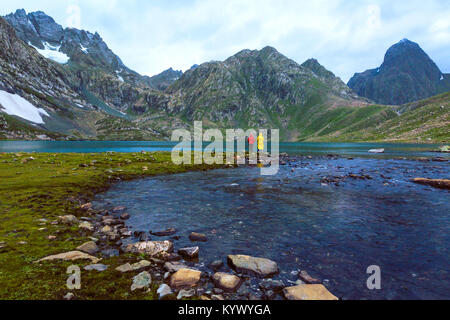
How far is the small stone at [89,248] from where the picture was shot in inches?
397

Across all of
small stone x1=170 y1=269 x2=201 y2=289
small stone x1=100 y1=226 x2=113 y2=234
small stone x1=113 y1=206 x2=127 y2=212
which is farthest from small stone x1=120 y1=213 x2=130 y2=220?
small stone x1=170 y1=269 x2=201 y2=289

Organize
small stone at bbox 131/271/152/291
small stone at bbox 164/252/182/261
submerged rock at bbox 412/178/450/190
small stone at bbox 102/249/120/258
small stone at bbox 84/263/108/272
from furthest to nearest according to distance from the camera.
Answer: submerged rock at bbox 412/178/450/190 → small stone at bbox 102/249/120/258 → small stone at bbox 164/252/182/261 → small stone at bbox 84/263/108/272 → small stone at bbox 131/271/152/291

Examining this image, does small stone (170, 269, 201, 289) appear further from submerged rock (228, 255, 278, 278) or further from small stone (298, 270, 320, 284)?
small stone (298, 270, 320, 284)

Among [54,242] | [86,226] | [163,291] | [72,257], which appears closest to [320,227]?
[163,291]

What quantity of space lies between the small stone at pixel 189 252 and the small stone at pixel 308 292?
4.37m

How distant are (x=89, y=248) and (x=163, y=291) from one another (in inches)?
210

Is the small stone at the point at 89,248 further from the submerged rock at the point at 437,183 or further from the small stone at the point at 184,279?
the submerged rock at the point at 437,183

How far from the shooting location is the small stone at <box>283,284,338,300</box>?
704cm

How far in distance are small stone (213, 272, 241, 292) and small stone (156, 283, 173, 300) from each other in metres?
1.67

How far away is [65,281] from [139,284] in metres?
2.50
